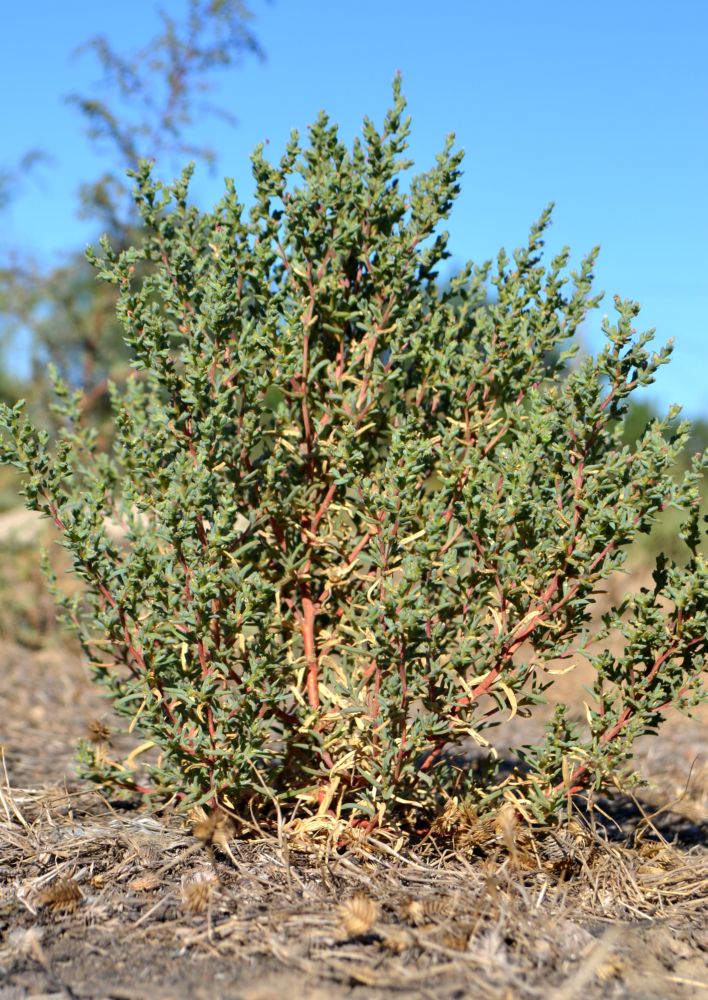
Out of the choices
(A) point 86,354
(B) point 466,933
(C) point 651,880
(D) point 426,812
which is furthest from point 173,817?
(A) point 86,354

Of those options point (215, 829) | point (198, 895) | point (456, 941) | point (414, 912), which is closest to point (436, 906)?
point (414, 912)

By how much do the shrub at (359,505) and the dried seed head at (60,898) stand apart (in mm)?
413

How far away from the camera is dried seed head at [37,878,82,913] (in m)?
2.50

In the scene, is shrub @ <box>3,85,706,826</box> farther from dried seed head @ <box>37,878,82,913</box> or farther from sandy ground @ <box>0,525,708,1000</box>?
dried seed head @ <box>37,878,82,913</box>

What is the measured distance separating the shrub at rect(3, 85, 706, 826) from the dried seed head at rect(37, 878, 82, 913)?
1.35 feet

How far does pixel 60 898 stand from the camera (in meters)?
2.51

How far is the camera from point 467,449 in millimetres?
2814

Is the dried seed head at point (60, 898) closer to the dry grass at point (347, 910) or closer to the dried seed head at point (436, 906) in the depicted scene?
the dry grass at point (347, 910)

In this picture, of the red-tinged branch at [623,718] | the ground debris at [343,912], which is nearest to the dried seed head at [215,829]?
the ground debris at [343,912]

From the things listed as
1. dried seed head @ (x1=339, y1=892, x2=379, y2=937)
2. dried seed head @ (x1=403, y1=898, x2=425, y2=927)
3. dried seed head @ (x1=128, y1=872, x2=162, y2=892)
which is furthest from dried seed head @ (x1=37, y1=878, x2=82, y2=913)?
dried seed head @ (x1=403, y1=898, x2=425, y2=927)

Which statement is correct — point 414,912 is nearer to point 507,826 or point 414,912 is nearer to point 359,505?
point 507,826

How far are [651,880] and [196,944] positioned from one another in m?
1.34

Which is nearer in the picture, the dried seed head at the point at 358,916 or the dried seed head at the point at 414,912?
the dried seed head at the point at 358,916

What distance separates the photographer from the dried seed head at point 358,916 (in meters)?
2.23
